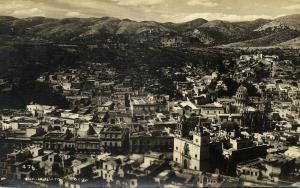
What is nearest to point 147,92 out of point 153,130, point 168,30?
point 153,130

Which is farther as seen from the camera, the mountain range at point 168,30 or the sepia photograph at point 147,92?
the mountain range at point 168,30

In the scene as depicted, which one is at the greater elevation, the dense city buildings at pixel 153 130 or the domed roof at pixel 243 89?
the domed roof at pixel 243 89

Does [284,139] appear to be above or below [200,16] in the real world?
A: below

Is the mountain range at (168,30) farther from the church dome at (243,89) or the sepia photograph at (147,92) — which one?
the church dome at (243,89)

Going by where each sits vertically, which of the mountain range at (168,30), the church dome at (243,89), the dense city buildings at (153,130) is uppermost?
the mountain range at (168,30)

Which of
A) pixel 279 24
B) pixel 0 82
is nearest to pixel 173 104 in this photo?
pixel 279 24

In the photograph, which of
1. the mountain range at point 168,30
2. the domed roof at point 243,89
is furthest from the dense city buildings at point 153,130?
the mountain range at point 168,30

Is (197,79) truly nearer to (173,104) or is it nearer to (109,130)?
(173,104)
